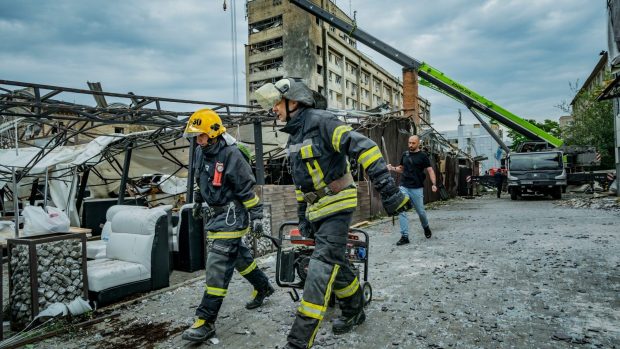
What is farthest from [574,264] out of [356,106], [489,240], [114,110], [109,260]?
[356,106]

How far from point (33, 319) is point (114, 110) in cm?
381

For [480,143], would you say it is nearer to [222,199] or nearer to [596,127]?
[596,127]

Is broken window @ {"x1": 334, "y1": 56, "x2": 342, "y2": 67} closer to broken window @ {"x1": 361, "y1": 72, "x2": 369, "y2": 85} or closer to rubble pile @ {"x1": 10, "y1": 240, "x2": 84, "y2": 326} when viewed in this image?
broken window @ {"x1": 361, "y1": 72, "x2": 369, "y2": 85}

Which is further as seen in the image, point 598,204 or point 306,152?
point 598,204

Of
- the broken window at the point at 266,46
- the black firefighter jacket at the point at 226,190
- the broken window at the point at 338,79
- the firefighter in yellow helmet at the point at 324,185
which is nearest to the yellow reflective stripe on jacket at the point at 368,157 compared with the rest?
the firefighter in yellow helmet at the point at 324,185

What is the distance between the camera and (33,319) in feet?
12.1

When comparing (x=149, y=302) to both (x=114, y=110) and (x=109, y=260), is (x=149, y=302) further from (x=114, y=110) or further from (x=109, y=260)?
(x=114, y=110)

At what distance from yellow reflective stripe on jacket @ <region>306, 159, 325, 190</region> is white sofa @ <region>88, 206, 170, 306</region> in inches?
104

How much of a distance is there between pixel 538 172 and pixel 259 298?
53.1ft

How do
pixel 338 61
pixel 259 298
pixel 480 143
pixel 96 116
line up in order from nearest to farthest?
pixel 259 298, pixel 96 116, pixel 338 61, pixel 480 143

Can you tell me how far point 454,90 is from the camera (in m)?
19.1

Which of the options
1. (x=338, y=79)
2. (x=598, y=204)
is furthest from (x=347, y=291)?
(x=338, y=79)

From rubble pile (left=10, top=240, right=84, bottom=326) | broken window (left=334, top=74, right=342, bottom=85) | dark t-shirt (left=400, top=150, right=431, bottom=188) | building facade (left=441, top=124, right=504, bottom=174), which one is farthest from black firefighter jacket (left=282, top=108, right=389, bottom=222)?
building facade (left=441, top=124, right=504, bottom=174)

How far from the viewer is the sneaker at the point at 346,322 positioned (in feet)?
10.8
